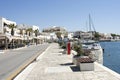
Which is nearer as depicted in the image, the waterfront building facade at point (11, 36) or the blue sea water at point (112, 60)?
the blue sea water at point (112, 60)

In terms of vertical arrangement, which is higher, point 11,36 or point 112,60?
point 11,36

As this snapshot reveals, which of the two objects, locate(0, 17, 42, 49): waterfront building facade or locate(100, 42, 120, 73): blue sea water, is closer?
locate(100, 42, 120, 73): blue sea water

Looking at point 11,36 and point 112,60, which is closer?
point 112,60

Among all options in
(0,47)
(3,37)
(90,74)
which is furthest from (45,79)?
(0,47)

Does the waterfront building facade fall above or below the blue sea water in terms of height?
above

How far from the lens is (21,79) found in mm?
11367

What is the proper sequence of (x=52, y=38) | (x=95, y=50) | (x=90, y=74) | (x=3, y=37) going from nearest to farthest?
(x=90, y=74) < (x=95, y=50) < (x=3, y=37) < (x=52, y=38)

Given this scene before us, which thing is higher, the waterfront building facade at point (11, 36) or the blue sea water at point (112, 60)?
the waterfront building facade at point (11, 36)

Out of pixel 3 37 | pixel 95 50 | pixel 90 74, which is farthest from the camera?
pixel 3 37

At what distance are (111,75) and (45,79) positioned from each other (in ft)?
9.04

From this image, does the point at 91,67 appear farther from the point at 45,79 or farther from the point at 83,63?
the point at 45,79

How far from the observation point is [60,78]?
11.1 meters

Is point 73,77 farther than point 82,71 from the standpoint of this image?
No

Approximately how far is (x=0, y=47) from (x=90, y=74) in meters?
47.3
